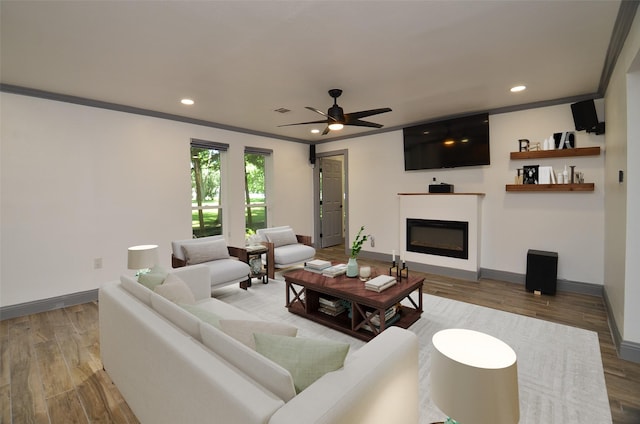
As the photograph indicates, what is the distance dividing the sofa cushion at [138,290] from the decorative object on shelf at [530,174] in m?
4.77

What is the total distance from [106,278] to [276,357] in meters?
3.92

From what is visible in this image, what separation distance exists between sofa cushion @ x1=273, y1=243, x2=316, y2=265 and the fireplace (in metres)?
1.88

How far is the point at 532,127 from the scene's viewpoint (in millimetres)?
4207

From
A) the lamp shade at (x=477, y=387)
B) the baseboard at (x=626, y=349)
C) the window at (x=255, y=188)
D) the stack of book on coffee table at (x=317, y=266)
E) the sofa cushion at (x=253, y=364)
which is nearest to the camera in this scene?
the lamp shade at (x=477, y=387)

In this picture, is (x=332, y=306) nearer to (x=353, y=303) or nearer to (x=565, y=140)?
(x=353, y=303)

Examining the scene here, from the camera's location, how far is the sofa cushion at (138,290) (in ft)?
6.06

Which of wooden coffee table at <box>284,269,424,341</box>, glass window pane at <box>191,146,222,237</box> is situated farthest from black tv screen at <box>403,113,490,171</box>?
glass window pane at <box>191,146,222,237</box>

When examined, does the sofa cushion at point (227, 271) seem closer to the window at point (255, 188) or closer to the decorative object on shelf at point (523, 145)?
the window at point (255, 188)

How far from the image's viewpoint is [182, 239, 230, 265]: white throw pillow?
146 inches

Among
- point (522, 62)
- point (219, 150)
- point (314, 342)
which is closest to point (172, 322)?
point (314, 342)

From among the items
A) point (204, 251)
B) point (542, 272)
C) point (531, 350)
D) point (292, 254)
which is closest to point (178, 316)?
point (204, 251)

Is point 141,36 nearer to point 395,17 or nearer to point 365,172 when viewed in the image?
point 395,17

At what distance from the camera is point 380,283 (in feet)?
9.21

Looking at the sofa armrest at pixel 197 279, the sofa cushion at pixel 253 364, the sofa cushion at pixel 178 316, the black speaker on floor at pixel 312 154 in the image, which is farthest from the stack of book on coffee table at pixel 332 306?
the black speaker on floor at pixel 312 154
